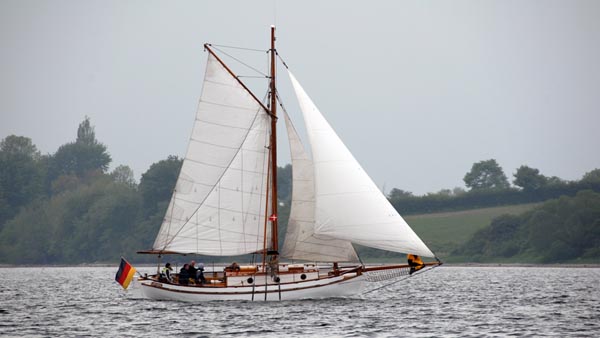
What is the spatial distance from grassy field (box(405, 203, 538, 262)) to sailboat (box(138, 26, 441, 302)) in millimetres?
89386

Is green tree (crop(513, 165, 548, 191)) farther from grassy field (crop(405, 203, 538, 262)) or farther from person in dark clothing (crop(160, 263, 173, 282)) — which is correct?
person in dark clothing (crop(160, 263, 173, 282))

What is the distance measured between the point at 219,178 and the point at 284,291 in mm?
7663

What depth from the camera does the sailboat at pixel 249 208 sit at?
193ft

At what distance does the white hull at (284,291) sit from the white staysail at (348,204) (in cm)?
384

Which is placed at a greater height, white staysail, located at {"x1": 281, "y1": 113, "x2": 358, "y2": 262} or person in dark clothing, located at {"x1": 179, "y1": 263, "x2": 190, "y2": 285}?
white staysail, located at {"x1": 281, "y1": 113, "x2": 358, "y2": 262}

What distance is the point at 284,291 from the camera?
58875 millimetres

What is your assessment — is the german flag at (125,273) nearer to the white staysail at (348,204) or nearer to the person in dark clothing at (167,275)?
the person in dark clothing at (167,275)

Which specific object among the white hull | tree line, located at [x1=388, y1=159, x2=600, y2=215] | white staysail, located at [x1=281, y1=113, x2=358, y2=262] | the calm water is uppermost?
tree line, located at [x1=388, y1=159, x2=600, y2=215]

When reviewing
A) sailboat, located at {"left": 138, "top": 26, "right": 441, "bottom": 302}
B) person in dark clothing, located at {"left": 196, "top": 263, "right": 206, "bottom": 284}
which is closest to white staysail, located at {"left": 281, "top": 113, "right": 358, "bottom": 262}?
sailboat, located at {"left": 138, "top": 26, "right": 441, "bottom": 302}

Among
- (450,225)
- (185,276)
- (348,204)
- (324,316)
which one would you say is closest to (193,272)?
(185,276)

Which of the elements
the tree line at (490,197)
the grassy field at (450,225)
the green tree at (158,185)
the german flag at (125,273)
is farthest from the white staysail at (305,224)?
the green tree at (158,185)

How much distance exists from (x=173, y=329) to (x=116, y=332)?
8.48ft

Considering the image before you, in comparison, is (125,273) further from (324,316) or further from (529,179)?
(529,179)

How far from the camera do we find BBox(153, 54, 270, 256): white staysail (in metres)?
60.6
